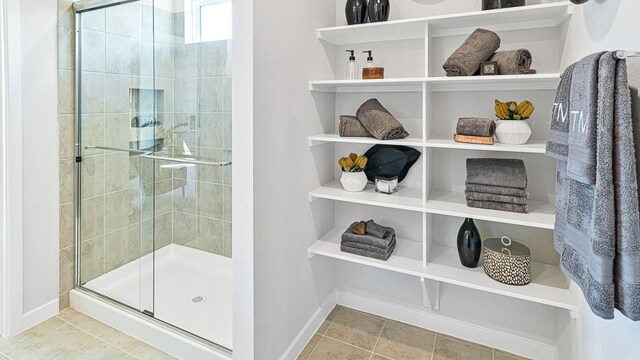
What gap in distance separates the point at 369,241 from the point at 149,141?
1.61 m

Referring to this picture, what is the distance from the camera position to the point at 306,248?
74.4 inches

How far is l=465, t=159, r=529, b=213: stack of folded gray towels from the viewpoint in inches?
61.1

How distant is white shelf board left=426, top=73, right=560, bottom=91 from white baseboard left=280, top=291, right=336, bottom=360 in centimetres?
141

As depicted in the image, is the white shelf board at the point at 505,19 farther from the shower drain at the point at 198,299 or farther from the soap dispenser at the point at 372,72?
the shower drain at the point at 198,299

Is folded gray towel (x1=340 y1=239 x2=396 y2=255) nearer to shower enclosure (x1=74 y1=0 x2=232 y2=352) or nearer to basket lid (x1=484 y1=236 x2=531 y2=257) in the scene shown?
basket lid (x1=484 y1=236 x2=531 y2=257)

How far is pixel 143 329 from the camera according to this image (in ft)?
6.28

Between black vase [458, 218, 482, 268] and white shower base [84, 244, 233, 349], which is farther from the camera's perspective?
white shower base [84, 244, 233, 349]

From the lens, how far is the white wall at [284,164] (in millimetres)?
1455

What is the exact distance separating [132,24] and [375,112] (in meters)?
1.69

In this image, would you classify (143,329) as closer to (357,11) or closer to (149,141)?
(149,141)

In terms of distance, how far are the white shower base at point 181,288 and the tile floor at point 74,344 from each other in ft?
0.57

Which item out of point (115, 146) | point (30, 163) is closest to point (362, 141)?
point (115, 146)

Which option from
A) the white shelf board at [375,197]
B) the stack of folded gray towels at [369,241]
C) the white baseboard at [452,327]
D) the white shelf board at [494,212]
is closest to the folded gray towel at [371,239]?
the stack of folded gray towels at [369,241]

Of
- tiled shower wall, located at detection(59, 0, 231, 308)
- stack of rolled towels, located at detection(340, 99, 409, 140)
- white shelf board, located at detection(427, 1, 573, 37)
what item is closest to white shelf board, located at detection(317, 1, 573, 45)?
white shelf board, located at detection(427, 1, 573, 37)
